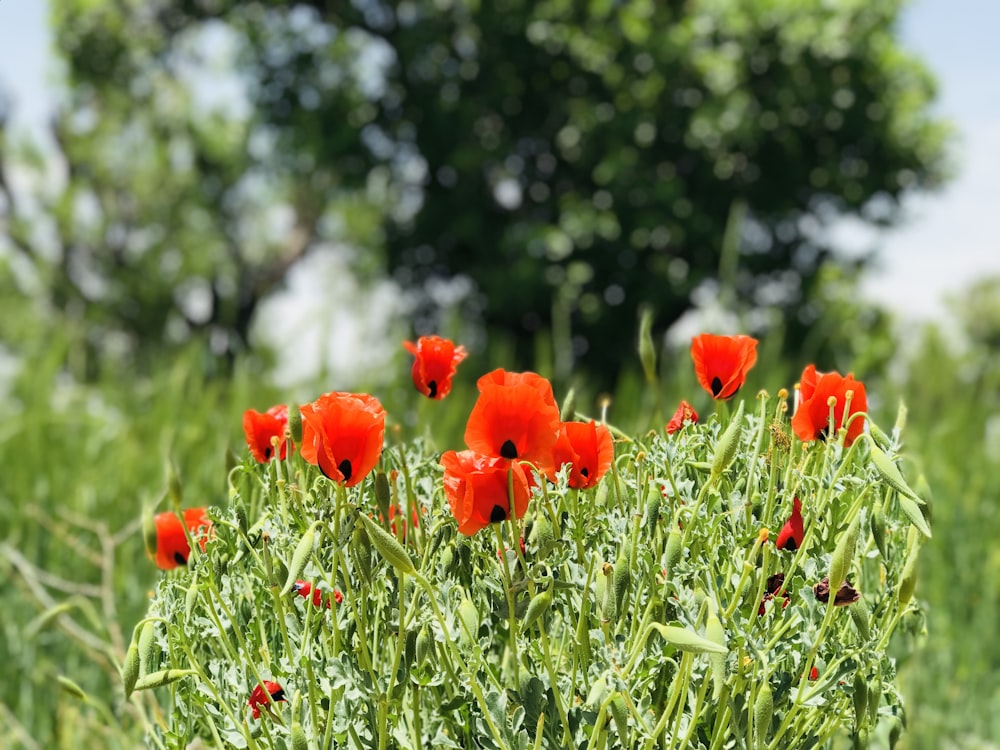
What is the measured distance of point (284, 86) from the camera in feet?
40.8

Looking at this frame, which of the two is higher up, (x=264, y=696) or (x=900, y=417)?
(x=900, y=417)

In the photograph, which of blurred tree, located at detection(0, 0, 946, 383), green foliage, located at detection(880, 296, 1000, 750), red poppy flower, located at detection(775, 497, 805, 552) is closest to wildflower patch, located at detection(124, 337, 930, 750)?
red poppy flower, located at detection(775, 497, 805, 552)

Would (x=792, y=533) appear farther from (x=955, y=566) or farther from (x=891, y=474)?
(x=955, y=566)

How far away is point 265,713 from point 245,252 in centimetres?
1808

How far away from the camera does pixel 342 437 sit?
2.53 ft

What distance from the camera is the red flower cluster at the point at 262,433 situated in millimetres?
977

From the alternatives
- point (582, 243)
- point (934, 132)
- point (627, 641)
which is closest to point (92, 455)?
point (627, 641)

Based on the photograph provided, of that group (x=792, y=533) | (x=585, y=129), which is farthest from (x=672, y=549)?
(x=585, y=129)

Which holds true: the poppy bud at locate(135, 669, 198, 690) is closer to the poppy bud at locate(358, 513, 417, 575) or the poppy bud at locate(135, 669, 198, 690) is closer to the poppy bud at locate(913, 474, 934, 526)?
the poppy bud at locate(358, 513, 417, 575)

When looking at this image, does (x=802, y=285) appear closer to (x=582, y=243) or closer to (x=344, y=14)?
(x=582, y=243)

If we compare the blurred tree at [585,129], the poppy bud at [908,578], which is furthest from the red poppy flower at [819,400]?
the blurred tree at [585,129]

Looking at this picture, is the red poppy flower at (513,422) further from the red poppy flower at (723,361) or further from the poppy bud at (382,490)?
the red poppy flower at (723,361)

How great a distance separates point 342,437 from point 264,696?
10.8 inches

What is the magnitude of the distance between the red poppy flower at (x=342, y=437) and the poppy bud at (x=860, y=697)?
1.51 ft
